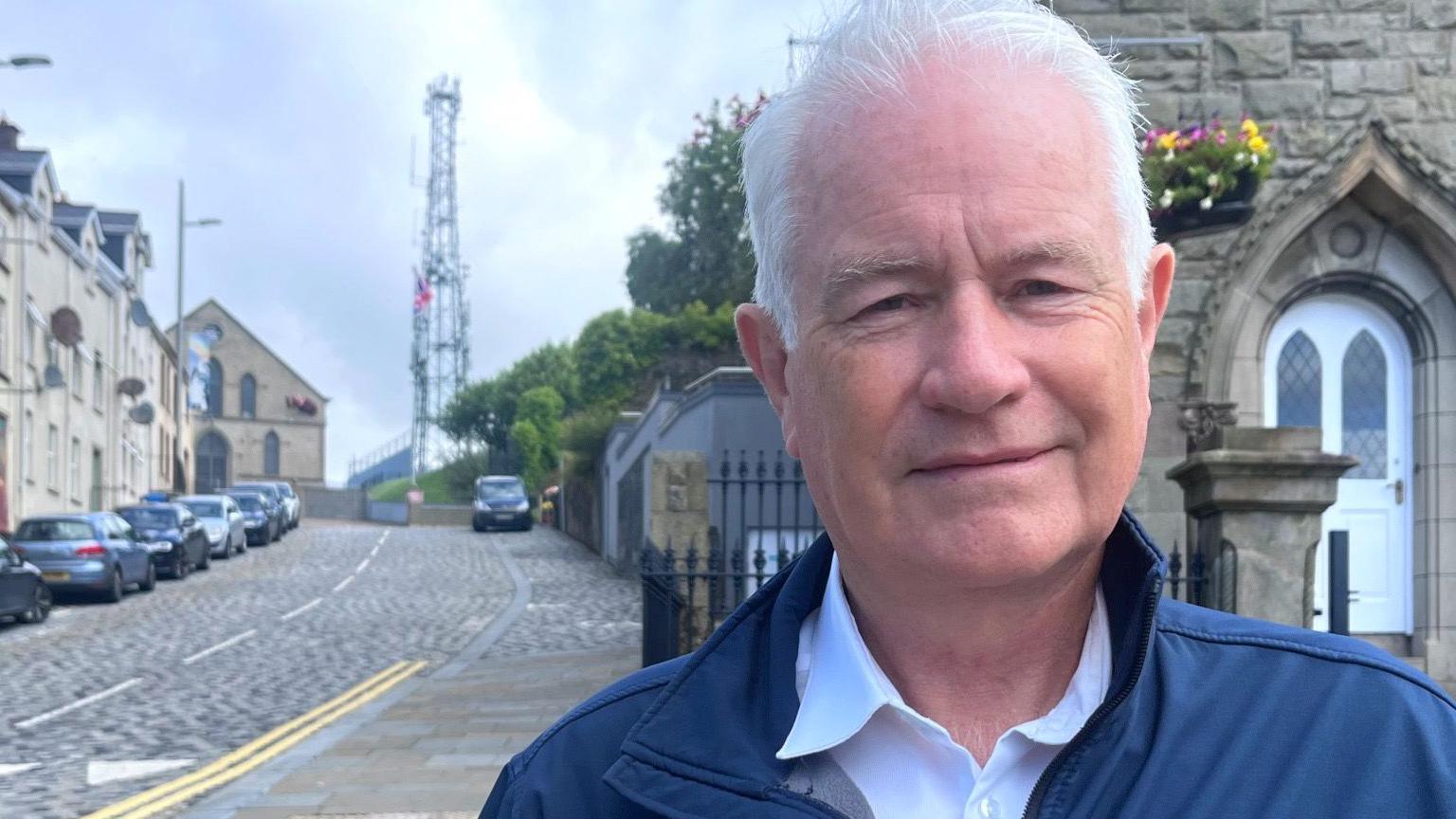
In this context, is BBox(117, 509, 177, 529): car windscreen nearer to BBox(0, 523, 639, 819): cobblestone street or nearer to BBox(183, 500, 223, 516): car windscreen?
BBox(0, 523, 639, 819): cobblestone street

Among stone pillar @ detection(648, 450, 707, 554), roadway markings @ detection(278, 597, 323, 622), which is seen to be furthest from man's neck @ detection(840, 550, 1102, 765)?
roadway markings @ detection(278, 597, 323, 622)

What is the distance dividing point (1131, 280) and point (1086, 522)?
30 centimetres

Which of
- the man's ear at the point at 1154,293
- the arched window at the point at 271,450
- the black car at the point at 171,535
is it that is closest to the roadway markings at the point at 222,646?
the black car at the point at 171,535

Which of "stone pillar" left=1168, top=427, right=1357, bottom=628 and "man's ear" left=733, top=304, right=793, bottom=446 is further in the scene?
"stone pillar" left=1168, top=427, right=1357, bottom=628

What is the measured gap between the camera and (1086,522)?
5.22 ft

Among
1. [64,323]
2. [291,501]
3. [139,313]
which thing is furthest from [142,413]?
[291,501]

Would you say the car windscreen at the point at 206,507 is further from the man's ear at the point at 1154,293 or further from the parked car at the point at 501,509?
the man's ear at the point at 1154,293

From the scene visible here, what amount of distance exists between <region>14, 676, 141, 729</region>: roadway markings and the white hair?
11.1 meters

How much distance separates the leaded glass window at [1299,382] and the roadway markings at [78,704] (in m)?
9.44

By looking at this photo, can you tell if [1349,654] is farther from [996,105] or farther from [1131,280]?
[996,105]

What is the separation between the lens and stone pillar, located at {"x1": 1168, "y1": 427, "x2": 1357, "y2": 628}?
7.09 metres

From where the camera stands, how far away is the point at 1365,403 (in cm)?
996

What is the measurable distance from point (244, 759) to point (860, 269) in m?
8.65

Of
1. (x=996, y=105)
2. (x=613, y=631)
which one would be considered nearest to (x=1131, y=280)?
(x=996, y=105)
